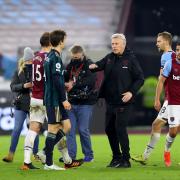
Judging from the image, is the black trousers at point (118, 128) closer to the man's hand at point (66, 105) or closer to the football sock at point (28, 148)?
the man's hand at point (66, 105)

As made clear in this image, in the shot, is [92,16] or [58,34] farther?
[92,16]

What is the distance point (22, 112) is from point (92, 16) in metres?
19.7

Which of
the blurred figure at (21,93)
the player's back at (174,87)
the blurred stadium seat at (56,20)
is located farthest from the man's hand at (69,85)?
the blurred stadium seat at (56,20)

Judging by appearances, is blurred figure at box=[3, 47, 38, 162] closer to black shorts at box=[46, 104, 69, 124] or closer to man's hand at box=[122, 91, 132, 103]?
black shorts at box=[46, 104, 69, 124]

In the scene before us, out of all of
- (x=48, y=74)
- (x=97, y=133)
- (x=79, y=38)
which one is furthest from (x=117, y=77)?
(x=79, y=38)

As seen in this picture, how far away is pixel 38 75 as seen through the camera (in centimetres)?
1038

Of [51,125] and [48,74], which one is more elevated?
[48,74]

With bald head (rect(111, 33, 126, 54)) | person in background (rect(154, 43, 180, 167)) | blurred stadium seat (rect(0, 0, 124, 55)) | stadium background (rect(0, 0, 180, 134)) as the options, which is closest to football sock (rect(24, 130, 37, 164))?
bald head (rect(111, 33, 126, 54))

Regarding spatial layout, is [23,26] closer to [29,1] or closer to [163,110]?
[29,1]

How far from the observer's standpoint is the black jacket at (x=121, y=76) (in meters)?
10.5

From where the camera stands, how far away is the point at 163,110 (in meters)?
10.9

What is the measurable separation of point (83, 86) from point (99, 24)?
19.0 metres

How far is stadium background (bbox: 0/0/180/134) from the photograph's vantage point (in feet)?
93.5

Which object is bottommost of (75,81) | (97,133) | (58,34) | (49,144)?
(97,133)
